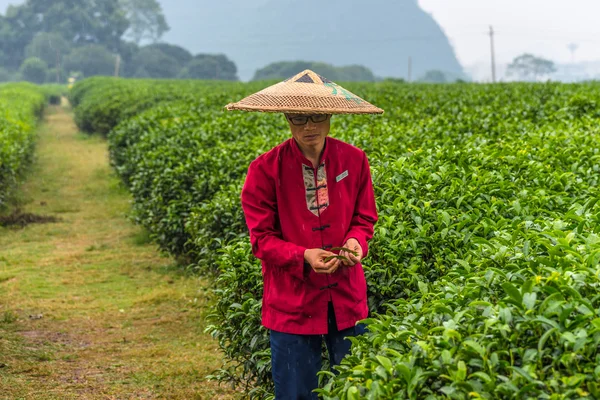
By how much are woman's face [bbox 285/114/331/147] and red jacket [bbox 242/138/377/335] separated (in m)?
0.08

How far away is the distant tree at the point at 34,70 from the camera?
285 ft

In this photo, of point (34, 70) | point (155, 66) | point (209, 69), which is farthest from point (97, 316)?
point (155, 66)

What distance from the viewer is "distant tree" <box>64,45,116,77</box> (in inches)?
3455

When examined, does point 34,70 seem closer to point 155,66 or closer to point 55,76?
point 55,76

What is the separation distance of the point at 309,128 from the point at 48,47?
93176mm

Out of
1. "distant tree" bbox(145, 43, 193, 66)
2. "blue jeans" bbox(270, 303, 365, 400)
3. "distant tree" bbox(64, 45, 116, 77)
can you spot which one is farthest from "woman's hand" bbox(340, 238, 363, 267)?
"distant tree" bbox(145, 43, 193, 66)

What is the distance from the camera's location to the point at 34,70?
286 ft

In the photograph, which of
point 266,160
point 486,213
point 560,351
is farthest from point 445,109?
point 560,351

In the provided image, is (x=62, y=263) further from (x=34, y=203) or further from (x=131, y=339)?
(x=34, y=203)

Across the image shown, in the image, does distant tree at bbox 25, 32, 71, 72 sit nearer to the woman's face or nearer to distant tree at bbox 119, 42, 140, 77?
distant tree at bbox 119, 42, 140, 77

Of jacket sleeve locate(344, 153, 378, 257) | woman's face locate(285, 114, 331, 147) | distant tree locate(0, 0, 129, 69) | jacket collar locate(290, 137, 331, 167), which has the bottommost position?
jacket sleeve locate(344, 153, 378, 257)

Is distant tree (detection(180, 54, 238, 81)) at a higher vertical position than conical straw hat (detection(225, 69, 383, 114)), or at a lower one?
higher

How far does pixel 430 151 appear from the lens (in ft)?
18.3

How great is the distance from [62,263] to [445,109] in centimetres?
630
